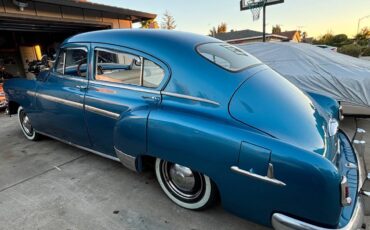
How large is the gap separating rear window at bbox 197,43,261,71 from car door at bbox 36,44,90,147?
147 centimetres

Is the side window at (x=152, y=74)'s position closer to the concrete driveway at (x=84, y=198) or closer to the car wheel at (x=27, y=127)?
the concrete driveway at (x=84, y=198)

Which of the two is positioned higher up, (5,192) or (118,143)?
(118,143)

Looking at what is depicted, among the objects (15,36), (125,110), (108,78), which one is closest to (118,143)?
(125,110)

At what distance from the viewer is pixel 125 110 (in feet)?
8.41

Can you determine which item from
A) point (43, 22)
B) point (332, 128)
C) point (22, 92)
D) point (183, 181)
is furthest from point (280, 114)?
point (43, 22)

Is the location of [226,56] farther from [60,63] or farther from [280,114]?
[60,63]

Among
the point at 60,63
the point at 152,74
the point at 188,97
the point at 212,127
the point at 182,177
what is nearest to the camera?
the point at 212,127

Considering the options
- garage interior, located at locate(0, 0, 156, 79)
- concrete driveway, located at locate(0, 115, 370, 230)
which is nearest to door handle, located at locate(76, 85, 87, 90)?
concrete driveway, located at locate(0, 115, 370, 230)

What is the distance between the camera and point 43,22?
793cm

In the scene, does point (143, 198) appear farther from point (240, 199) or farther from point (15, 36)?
point (15, 36)

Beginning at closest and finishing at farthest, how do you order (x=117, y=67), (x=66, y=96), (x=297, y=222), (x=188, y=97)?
(x=297, y=222) < (x=188, y=97) < (x=66, y=96) < (x=117, y=67)

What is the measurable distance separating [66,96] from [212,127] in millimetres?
2134

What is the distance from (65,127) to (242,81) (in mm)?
2404

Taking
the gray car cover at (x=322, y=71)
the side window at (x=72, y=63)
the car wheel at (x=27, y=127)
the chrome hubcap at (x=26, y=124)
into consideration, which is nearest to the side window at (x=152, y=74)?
the side window at (x=72, y=63)
